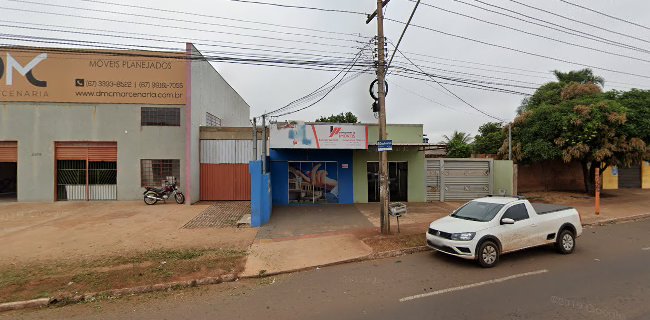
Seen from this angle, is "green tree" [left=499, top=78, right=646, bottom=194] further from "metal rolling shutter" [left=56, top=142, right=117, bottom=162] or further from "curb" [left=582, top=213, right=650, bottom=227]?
"metal rolling shutter" [left=56, top=142, right=117, bottom=162]

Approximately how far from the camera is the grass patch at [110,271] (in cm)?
574

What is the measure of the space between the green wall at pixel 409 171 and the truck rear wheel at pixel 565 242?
29.2 ft

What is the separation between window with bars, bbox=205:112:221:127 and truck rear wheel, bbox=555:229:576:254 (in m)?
17.2

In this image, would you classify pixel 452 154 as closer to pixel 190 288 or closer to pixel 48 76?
pixel 190 288

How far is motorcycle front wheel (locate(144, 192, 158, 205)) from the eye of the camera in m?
15.3

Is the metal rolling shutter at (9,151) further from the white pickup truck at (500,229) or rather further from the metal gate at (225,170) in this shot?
the white pickup truck at (500,229)

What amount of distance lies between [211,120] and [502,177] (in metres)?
17.2

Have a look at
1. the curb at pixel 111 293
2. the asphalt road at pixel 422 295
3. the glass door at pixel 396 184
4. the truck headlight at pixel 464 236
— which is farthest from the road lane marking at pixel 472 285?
the glass door at pixel 396 184

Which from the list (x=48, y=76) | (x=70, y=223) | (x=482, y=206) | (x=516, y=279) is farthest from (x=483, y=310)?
(x=48, y=76)

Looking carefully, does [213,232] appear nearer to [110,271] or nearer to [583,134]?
[110,271]

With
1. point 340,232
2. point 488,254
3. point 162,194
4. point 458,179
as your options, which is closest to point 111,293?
point 340,232

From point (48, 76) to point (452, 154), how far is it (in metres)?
27.3

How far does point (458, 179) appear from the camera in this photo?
17266mm

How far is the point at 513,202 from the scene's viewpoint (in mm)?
7543
